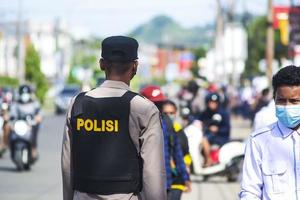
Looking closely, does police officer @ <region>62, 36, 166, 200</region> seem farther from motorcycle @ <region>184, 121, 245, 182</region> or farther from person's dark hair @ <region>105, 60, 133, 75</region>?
motorcycle @ <region>184, 121, 245, 182</region>

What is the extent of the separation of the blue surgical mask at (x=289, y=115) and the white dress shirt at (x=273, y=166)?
72 millimetres

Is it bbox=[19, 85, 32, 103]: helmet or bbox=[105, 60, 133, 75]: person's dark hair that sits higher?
bbox=[105, 60, 133, 75]: person's dark hair

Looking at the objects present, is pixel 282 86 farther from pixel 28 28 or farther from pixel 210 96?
pixel 28 28

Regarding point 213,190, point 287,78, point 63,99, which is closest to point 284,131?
point 287,78

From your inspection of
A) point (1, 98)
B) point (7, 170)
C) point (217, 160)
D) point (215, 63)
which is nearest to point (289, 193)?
point (217, 160)

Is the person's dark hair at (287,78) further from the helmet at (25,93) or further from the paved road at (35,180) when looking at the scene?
the helmet at (25,93)

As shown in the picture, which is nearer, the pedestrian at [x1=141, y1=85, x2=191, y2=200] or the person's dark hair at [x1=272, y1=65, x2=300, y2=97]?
the person's dark hair at [x1=272, y1=65, x2=300, y2=97]

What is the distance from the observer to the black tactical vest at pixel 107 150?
19.6 feet

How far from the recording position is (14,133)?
20.6m

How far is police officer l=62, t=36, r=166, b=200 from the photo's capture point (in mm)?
5965

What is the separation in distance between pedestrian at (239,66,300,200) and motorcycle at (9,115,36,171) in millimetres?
14843

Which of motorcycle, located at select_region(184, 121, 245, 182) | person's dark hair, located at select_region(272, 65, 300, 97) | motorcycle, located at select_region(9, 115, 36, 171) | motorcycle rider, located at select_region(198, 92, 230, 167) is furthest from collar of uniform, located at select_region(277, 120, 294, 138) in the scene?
motorcycle, located at select_region(9, 115, 36, 171)

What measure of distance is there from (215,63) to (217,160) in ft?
193

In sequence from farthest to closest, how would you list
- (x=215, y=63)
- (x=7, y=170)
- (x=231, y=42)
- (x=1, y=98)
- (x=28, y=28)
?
(x=28, y=28) → (x=215, y=63) → (x=231, y=42) → (x=1, y=98) → (x=7, y=170)
